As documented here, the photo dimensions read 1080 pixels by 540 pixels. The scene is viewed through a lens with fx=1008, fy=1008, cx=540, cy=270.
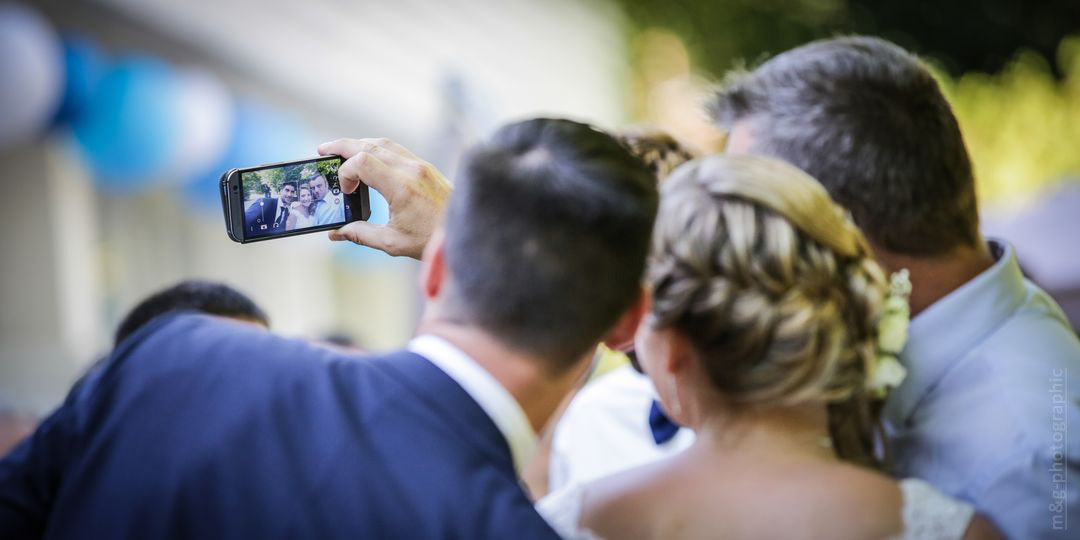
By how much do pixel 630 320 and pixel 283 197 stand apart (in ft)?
2.10

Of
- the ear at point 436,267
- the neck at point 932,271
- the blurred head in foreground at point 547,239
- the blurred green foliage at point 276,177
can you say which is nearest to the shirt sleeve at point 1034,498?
the neck at point 932,271

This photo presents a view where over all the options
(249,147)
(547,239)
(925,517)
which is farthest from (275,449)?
(249,147)

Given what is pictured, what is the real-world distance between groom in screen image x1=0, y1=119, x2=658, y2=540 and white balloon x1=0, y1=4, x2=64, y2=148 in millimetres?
2962

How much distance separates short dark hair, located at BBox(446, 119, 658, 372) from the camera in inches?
49.3

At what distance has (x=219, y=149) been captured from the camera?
17.4ft

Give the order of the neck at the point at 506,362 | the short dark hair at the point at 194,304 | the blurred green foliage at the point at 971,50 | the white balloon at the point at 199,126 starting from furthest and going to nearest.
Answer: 1. the blurred green foliage at the point at 971,50
2. the white balloon at the point at 199,126
3. the short dark hair at the point at 194,304
4. the neck at the point at 506,362

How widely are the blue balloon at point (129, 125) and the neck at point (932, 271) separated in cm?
371

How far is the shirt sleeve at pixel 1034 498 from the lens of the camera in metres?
1.65

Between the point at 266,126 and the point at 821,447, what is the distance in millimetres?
4782

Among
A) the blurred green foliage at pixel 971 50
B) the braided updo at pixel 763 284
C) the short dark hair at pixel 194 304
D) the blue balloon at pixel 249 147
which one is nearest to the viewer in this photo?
the braided updo at pixel 763 284

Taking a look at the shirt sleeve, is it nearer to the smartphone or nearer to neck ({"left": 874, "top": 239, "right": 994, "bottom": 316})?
neck ({"left": 874, "top": 239, "right": 994, "bottom": 316})

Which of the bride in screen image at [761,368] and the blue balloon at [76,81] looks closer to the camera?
the bride in screen image at [761,368]

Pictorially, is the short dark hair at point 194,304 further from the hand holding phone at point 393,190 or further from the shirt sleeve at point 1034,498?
the shirt sleeve at point 1034,498

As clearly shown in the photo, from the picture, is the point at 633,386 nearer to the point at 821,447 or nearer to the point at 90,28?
the point at 821,447
